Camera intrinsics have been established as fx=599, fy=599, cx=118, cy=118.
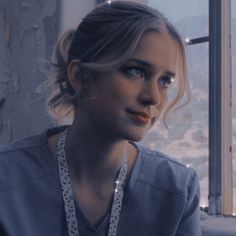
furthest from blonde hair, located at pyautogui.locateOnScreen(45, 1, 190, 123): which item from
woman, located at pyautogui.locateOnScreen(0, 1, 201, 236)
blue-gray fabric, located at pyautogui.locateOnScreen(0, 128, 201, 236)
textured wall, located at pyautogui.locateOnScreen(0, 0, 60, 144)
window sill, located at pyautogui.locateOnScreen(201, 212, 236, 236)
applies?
textured wall, located at pyautogui.locateOnScreen(0, 0, 60, 144)

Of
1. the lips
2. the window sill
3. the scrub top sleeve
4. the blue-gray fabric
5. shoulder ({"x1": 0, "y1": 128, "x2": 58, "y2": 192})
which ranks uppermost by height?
the lips

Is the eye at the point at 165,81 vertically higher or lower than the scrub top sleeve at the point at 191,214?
higher

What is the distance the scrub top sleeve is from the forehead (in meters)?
0.23

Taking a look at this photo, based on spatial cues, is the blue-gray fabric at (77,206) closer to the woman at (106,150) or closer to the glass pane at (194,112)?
the woman at (106,150)

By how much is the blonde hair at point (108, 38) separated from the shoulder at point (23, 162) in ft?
0.32

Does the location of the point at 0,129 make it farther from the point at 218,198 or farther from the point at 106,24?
the point at 106,24

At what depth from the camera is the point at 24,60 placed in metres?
1.60

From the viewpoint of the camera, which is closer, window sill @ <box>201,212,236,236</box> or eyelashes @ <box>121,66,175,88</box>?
eyelashes @ <box>121,66,175,88</box>

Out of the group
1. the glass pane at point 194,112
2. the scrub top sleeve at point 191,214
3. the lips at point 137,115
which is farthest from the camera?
the glass pane at point 194,112

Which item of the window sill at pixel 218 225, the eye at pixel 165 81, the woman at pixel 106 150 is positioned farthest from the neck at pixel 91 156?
the window sill at pixel 218 225

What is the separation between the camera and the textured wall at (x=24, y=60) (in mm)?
1555

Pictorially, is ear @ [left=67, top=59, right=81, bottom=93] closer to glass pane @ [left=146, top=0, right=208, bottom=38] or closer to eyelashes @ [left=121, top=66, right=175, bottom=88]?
eyelashes @ [left=121, top=66, right=175, bottom=88]

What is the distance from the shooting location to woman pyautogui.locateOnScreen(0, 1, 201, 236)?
36.2 inches

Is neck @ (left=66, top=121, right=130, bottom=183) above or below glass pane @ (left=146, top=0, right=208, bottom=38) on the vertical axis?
below
